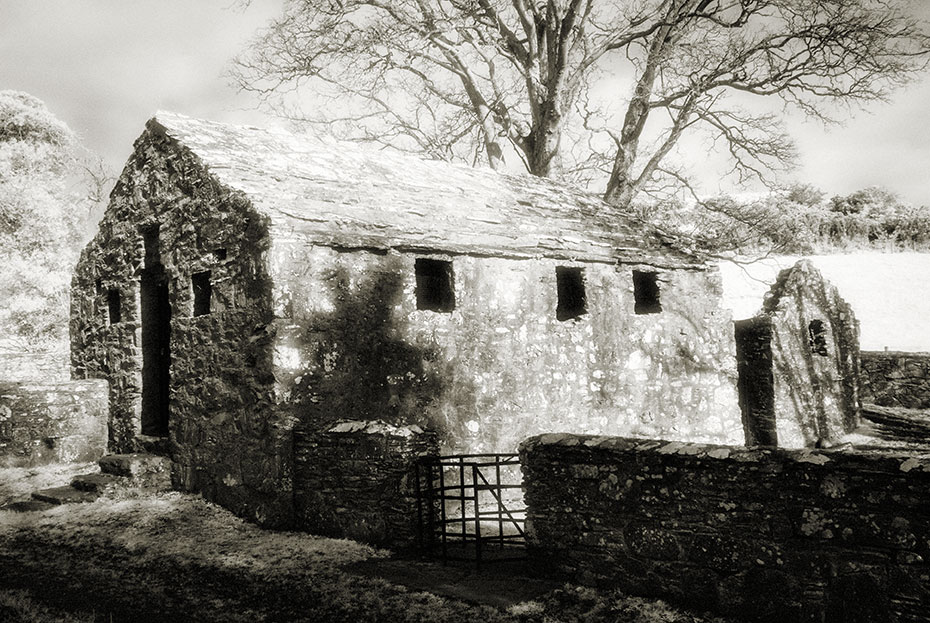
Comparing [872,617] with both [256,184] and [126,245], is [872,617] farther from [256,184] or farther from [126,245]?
[126,245]

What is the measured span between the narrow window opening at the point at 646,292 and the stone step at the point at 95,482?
8986 millimetres

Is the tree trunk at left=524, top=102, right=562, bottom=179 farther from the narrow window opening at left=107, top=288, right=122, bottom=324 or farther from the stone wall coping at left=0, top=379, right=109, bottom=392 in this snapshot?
the stone wall coping at left=0, top=379, right=109, bottom=392

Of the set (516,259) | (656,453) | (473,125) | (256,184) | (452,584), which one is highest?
(473,125)

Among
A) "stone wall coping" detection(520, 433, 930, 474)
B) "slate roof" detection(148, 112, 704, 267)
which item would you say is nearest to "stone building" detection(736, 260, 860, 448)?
"slate roof" detection(148, 112, 704, 267)

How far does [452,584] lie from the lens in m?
5.72

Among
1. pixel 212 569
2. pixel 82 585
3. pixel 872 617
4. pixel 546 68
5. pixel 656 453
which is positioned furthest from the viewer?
pixel 546 68

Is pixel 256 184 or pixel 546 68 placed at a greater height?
pixel 546 68

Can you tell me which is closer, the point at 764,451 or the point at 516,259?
the point at 764,451

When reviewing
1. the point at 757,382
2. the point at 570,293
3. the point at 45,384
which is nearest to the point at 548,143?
the point at 570,293

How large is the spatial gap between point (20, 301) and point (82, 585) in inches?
932

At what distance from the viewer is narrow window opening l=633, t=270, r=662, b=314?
12227 millimetres

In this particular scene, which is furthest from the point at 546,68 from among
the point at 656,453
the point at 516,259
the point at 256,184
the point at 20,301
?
the point at 20,301

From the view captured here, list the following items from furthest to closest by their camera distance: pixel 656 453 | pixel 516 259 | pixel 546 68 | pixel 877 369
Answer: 1. pixel 546 68
2. pixel 877 369
3. pixel 516 259
4. pixel 656 453

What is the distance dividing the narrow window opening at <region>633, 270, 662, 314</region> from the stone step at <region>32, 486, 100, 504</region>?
9276mm
